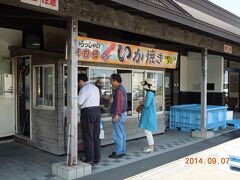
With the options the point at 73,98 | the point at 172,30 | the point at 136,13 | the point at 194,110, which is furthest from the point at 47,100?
the point at 194,110

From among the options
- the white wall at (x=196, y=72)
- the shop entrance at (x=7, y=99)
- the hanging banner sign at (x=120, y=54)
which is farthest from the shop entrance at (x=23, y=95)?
the white wall at (x=196, y=72)

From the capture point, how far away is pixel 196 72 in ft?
42.2

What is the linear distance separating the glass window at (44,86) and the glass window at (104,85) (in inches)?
40.9

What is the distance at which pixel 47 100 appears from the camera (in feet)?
23.0

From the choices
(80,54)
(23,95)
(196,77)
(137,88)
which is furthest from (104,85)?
(196,77)

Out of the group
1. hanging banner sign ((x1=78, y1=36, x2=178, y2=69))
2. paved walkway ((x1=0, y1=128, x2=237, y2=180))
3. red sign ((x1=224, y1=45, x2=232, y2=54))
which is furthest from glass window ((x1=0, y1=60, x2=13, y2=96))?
red sign ((x1=224, y1=45, x2=232, y2=54))

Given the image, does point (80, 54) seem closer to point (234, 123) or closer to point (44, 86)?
point (44, 86)

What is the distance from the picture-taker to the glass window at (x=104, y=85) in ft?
24.6

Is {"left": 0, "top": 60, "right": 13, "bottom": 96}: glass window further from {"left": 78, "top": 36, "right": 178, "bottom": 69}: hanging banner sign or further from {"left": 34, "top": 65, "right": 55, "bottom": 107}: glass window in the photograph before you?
{"left": 78, "top": 36, "right": 178, "bottom": 69}: hanging banner sign

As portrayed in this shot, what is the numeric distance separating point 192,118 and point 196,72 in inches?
142

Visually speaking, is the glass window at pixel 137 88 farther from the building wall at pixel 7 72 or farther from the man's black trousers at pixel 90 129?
the building wall at pixel 7 72

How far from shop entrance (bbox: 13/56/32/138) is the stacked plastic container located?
4788mm

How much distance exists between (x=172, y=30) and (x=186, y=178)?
3.55 meters

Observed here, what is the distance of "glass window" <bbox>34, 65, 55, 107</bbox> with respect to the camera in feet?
22.6
